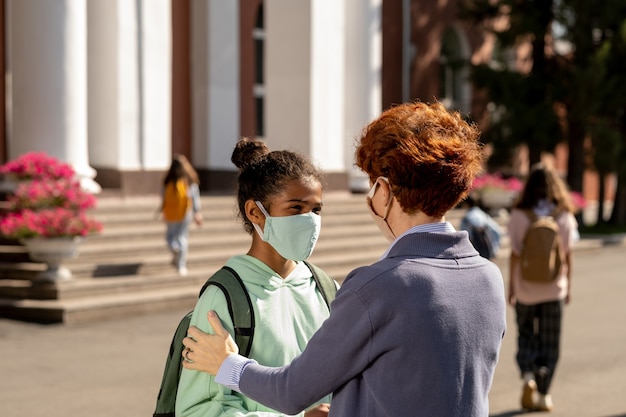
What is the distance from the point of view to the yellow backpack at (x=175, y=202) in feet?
41.0

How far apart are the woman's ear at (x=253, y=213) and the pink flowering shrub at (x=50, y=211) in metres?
8.20

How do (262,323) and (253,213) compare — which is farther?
(253,213)

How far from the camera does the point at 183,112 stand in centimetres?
1875

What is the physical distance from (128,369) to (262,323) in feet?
19.2

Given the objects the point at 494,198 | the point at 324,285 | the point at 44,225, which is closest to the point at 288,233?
the point at 324,285

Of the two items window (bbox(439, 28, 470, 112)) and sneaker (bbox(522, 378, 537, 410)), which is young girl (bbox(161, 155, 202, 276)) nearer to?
sneaker (bbox(522, 378, 537, 410))

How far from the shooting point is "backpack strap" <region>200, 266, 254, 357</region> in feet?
9.05

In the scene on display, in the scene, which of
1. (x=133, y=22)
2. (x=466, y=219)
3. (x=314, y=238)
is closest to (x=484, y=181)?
(x=133, y=22)

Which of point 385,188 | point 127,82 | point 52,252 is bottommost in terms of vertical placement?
point 52,252

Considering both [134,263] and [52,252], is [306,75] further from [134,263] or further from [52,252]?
[52,252]

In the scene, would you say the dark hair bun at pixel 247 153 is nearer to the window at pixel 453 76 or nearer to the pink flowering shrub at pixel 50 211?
the pink flowering shrub at pixel 50 211

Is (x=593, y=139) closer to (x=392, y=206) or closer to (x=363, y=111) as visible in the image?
(x=363, y=111)

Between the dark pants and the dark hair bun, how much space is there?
484 centimetres

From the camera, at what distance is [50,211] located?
35.8ft
